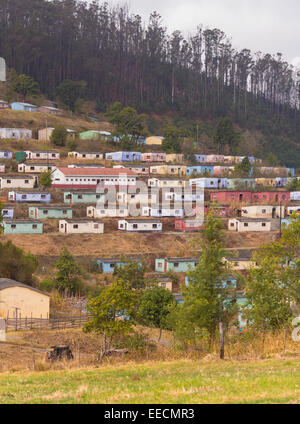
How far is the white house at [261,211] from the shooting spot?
49.9 meters

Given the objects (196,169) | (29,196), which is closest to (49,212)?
(29,196)

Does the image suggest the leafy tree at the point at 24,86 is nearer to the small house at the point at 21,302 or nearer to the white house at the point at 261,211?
the white house at the point at 261,211

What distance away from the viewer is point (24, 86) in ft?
250

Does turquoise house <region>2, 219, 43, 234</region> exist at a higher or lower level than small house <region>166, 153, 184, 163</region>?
lower

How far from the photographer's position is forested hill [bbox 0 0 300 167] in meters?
89.4

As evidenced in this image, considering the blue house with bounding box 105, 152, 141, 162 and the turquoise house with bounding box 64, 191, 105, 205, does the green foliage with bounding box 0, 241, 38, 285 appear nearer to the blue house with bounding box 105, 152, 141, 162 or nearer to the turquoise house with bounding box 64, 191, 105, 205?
the turquoise house with bounding box 64, 191, 105, 205

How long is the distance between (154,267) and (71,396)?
1196 inches

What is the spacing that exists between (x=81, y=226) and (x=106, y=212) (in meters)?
4.85

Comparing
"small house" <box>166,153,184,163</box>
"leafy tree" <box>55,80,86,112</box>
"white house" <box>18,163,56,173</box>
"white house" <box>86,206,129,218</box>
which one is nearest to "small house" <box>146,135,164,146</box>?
"small house" <box>166,153,184,163</box>

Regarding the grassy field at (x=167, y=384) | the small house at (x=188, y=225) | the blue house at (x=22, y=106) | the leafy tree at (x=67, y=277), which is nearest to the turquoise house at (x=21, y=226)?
the leafy tree at (x=67, y=277)

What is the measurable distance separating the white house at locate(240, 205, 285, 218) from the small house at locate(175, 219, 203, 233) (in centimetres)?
725

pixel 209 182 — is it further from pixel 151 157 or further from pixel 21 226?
pixel 21 226

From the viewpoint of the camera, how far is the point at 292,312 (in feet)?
48.1

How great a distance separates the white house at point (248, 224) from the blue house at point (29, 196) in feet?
55.1
